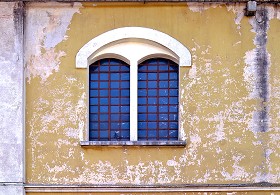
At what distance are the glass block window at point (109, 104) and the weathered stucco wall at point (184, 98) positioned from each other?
0.37 metres

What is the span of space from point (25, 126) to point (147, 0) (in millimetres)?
3436

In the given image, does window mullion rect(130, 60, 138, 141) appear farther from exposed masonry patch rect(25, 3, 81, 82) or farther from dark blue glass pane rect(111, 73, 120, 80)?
exposed masonry patch rect(25, 3, 81, 82)

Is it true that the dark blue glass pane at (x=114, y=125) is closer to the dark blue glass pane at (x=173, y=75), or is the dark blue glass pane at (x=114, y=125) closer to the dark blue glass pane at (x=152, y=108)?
the dark blue glass pane at (x=152, y=108)

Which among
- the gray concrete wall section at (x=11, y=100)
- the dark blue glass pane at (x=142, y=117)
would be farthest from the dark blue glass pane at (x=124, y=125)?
the gray concrete wall section at (x=11, y=100)

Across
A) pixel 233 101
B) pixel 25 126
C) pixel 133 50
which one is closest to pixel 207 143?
pixel 233 101

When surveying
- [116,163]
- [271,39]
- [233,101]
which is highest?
[271,39]

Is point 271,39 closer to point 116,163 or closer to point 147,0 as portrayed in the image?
point 147,0

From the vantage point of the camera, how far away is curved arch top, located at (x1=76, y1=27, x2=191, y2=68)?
17.3 metres

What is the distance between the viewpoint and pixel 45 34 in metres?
17.4

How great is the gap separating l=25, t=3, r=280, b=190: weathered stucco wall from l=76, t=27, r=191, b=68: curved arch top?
0.39 ft

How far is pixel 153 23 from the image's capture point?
17438 mm

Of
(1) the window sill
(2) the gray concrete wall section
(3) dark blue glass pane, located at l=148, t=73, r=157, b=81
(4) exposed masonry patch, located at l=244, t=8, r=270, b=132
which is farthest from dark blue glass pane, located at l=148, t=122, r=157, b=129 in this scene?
(2) the gray concrete wall section

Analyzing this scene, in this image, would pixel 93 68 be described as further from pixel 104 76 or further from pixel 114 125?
pixel 114 125

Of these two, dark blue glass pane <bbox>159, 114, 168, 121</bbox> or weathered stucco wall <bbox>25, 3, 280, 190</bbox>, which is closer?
weathered stucco wall <bbox>25, 3, 280, 190</bbox>
